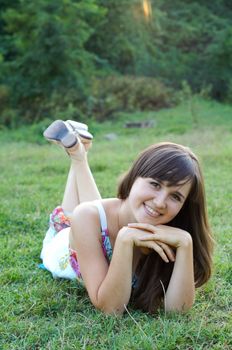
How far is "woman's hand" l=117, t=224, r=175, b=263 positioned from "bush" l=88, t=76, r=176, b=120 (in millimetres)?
10975

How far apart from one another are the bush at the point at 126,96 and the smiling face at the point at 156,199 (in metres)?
10.9

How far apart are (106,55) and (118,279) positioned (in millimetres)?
14731

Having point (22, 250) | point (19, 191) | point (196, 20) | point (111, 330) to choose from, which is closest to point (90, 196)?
point (22, 250)

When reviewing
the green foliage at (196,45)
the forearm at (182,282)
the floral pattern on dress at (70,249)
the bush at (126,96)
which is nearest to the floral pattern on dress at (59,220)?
the floral pattern on dress at (70,249)

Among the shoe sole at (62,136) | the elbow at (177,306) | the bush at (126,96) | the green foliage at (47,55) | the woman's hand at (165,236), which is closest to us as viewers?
the woman's hand at (165,236)

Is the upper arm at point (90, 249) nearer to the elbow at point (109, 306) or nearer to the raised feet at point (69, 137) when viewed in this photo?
the elbow at point (109, 306)

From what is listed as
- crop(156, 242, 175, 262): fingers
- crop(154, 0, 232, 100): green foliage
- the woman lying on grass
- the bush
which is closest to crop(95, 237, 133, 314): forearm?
the woman lying on grass

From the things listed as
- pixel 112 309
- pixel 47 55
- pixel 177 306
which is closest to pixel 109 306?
pixel 112 309

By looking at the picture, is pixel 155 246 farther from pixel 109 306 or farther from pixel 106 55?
pixel 106 55

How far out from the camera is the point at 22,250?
3326 millimetres

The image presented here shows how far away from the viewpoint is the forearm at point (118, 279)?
221 cm

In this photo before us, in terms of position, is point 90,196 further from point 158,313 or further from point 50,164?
point 50,164

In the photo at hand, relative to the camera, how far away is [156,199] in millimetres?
2242

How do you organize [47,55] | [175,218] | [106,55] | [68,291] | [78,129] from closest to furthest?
1. [175,218]
2. [68,291]
3. [78,129]
4. [47,55]
5. [106,55]
